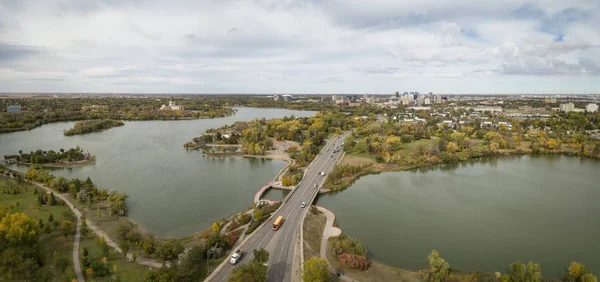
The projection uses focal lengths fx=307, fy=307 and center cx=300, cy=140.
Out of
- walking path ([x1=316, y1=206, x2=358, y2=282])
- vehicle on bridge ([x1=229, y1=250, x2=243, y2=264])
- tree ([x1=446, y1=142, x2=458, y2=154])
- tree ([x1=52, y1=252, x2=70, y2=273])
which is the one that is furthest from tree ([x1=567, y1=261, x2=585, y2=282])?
tree ([x1=446, y1=142, x2=458, y2=154])

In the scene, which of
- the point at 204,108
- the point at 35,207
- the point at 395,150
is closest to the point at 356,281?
the point at 35,207

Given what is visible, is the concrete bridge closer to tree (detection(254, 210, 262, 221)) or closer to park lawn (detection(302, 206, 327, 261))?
tree (detection(254, 210, 262, 221))

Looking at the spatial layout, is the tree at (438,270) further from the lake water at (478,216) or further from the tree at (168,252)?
the tree at (168,252)

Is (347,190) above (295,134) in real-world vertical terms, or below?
below

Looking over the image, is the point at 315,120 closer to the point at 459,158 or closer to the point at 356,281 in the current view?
the point at 459,158

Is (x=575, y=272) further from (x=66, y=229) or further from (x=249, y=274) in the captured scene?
(x=66, y=229)

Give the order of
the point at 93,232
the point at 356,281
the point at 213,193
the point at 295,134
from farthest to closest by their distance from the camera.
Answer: the point at 295,134 → the point at 213,193 → the point at 93,232 → the point at 356,281

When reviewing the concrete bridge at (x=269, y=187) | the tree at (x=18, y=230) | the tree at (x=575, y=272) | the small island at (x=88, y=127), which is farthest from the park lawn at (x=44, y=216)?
the small island at (x=88, y=127)
